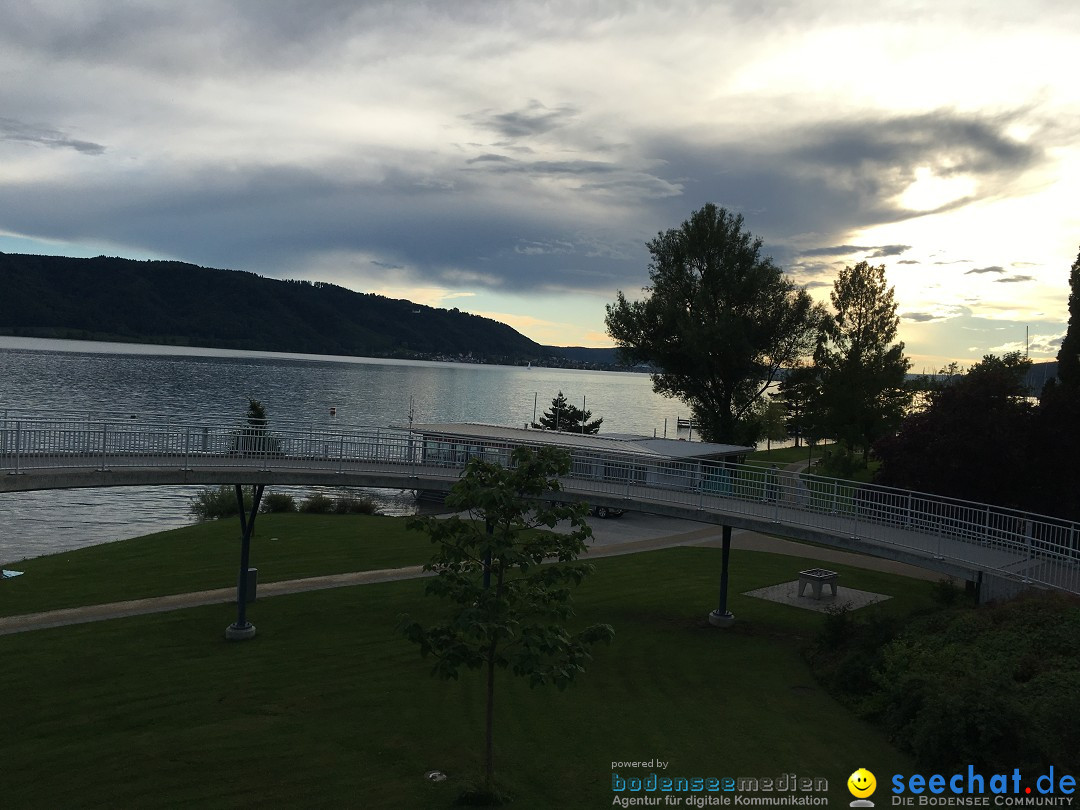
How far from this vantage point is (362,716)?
54.2 feet

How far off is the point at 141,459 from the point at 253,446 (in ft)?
14.2

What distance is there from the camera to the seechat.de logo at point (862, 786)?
518 inches

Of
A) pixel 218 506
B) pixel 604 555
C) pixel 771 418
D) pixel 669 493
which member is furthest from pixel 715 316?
pixel 771 418

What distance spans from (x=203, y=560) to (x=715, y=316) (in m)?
31.2

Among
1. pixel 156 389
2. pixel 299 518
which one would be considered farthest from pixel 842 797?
pixel 156 389

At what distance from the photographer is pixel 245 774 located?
45.5 ft

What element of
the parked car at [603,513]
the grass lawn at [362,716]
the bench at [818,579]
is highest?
the bench at [818,579]

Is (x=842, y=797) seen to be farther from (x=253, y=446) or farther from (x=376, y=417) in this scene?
(x=376, y=417)

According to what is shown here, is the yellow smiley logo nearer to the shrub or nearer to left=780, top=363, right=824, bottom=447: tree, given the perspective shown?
the shrub

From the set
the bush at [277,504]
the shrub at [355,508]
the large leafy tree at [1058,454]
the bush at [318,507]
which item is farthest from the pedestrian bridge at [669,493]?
the shrub at [355,508]

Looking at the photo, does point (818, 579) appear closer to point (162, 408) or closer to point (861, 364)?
point (861, 364)

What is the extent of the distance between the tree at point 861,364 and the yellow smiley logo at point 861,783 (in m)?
→ 41.0

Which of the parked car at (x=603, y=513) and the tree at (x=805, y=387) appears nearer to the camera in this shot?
the parked car at (x=603, y=513)

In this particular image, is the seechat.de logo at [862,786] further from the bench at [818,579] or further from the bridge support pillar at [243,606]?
the bridge support pillar at [243,606]
